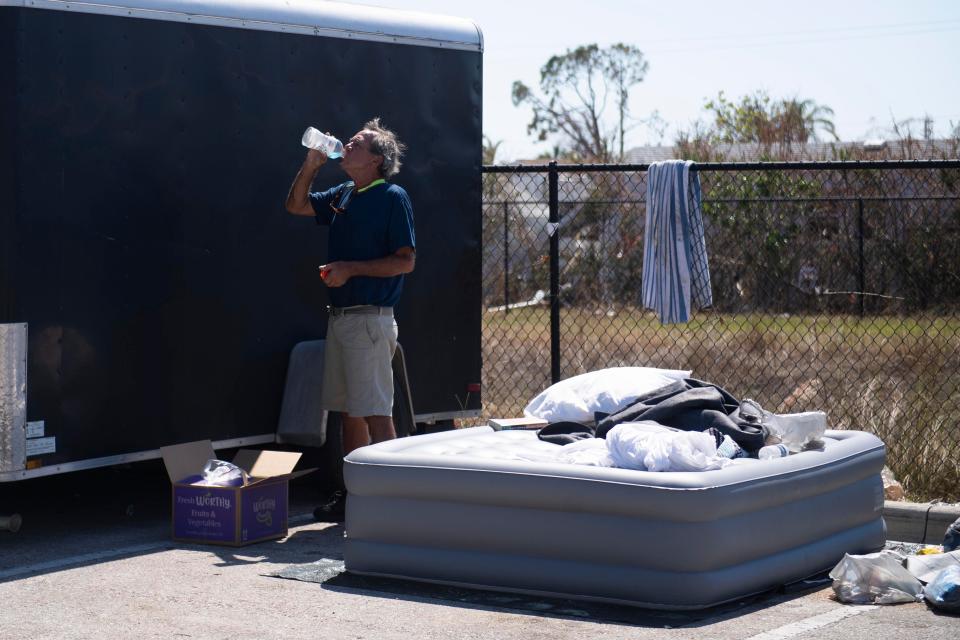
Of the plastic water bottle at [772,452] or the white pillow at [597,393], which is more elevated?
the white pillow at [597,393]

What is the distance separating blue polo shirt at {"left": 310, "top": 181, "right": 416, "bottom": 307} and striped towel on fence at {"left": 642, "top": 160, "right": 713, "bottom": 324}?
6.57 feet

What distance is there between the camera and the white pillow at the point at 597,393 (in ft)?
22.1

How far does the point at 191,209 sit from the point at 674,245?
3100 mm

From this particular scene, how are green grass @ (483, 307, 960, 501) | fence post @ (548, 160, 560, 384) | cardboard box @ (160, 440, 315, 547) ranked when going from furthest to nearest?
fence post @ (548, 160, 560, 384) < green grass @ (483, 307, 960, 501) < cardboard box @ (160, 440, 315, 547)

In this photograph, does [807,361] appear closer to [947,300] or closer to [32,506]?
[947,300]

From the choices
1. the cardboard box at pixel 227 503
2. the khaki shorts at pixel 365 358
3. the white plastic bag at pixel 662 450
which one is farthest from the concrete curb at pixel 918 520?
the cardboard box at pixel 227 503

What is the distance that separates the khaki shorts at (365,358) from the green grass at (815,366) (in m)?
3.08

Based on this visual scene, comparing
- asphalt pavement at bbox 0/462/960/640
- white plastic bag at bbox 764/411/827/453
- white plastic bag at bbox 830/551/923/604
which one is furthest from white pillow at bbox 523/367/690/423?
white plastic bag at bbox 830/551/923/604

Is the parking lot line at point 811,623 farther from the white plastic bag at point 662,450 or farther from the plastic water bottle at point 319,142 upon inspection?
the plastic water bottle at point 319,142

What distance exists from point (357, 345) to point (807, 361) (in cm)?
726

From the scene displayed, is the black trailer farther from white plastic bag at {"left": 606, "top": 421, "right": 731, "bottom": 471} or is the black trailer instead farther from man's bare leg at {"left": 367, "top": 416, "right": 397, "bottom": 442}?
white plastic bag at {"left": 606, "top": 421, "right": 731, "bottom": 471}

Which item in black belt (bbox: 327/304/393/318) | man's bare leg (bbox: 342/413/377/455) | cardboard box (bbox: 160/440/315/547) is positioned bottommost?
cardboard box (bbox: 160/440/315/547)

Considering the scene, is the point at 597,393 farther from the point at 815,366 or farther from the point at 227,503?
the point at 815,366

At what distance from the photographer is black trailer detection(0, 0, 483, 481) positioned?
21.0ft
